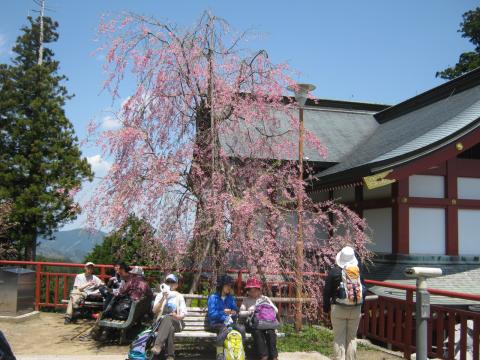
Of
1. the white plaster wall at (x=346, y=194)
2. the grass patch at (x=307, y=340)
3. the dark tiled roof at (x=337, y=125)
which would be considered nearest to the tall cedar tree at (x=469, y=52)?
the dark tiled roof at (x=337, y=125)

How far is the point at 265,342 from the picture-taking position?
686 cm

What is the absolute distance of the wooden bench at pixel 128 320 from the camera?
25.3 ft

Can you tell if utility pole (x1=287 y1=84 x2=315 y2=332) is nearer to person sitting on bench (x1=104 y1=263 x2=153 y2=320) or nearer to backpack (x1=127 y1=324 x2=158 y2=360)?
person sitting on bench (x1=104 y1=263 x2=153 y2=320)

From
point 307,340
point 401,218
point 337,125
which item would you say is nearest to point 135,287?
point 307,340

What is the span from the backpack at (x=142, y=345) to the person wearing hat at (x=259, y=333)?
4.29 feet

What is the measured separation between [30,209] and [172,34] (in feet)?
46.6

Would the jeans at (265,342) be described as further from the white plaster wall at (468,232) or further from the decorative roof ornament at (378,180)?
the white plaster wall at (468,232)

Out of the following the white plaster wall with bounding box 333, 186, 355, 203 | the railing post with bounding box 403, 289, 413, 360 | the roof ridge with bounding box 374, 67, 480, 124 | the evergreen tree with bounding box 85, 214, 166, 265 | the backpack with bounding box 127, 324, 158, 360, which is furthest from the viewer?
the roof ridge with bounding box 374, 67, 480, 124

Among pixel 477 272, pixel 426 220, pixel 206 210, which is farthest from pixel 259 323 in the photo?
pixel 477 272

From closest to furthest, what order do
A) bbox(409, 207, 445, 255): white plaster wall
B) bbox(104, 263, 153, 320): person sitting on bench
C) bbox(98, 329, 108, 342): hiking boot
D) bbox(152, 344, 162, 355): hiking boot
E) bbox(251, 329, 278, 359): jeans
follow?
bbox(152, 344, 162, 355): hiking boot < bbox(251, 329, 278, 359): jeans < bbox(104, 263, 153, 320): person sitting on bench < bbox(98, 329, 108, 342): hiking boot < bbox(409, 207, 445, 255): white plaster wall

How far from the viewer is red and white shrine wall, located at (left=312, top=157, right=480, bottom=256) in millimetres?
11117

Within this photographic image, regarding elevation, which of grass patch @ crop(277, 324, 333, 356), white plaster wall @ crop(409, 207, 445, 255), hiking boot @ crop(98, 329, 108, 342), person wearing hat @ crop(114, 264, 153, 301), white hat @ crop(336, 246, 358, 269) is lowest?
grass patch @ crop(277, 324, 333, 356)

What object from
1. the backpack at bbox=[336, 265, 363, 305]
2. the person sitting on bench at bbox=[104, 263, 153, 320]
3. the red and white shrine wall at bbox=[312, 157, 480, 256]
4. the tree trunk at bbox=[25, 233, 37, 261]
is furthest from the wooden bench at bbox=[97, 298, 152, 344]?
the tree trunk at bbox=[25, 233, 37, 261]

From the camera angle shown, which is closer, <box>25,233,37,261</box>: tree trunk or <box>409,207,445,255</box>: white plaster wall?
<box>409,207,445,255</box>: white plaster wall
